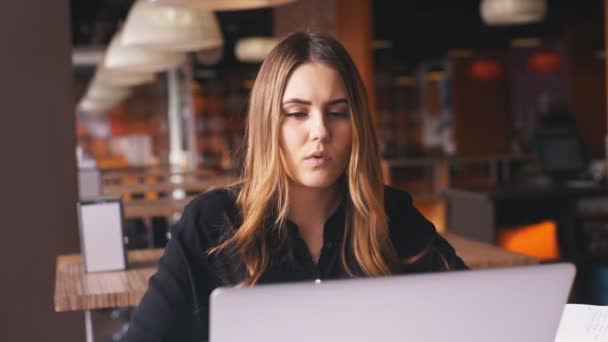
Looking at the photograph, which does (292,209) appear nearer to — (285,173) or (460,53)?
(285,173)

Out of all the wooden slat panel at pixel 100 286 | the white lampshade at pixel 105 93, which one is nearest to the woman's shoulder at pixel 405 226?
the wooden slat panel at pixel 100 286

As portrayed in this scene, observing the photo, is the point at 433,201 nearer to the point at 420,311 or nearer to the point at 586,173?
the point at 586,173

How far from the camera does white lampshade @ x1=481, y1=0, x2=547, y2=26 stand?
700 cm

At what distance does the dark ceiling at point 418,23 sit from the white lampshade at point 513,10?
19.1ft

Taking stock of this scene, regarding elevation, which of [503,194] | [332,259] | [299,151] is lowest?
[503,194]

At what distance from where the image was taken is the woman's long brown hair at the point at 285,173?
69.7 inches

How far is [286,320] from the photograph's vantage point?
108 cm

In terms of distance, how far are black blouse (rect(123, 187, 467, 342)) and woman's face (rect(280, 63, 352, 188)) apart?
0.16 metres

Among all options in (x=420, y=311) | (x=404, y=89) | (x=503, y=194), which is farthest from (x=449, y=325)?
(x=404, y=89)

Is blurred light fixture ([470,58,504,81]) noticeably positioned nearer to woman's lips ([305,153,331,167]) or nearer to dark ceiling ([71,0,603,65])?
dark ceiling ([71,0,603,65])

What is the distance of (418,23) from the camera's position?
50.4 feet

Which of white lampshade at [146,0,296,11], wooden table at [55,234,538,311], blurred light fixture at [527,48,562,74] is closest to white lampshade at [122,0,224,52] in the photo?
white lampshade at [146,0,296,11]

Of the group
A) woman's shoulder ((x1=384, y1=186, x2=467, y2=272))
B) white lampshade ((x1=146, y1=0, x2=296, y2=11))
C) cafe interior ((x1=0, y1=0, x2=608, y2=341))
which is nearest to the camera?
woman's shoulder ((x1=384, y1=186, x2=467, y2=272))

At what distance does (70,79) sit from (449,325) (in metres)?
3.47
